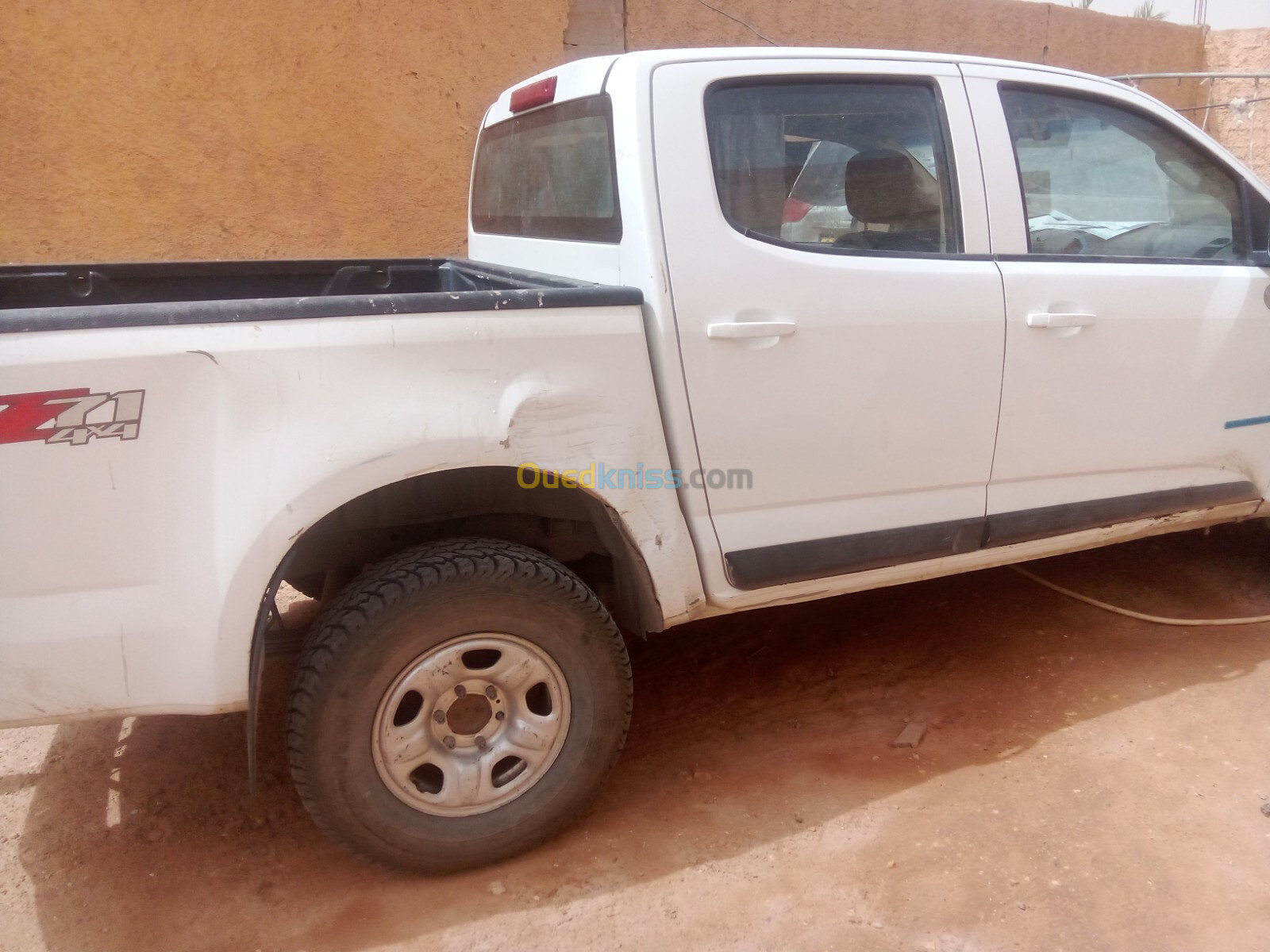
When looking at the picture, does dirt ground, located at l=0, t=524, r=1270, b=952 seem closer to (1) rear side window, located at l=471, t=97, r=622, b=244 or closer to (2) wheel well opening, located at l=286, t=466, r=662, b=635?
(2) wheel well opening, located at l=286, t=466, r=662, b=635

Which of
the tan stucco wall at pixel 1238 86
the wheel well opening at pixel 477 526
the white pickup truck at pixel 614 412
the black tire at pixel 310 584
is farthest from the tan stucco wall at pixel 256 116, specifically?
the tan stucco wall at pixel 1238 86

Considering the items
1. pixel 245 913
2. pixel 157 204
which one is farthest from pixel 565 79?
pixel 157 204

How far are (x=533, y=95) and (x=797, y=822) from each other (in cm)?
221

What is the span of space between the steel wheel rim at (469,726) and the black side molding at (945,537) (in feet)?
1.97

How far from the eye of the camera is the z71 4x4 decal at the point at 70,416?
1.76 meters

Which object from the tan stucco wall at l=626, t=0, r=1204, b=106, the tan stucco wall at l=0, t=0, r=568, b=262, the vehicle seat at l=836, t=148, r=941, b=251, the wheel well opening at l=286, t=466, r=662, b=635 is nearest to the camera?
the wheel well opening at l=286, t=466, r=662, b=635

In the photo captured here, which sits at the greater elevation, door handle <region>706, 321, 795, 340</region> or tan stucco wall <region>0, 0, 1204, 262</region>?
tan stucco wall <region>0, 0, 1204, 262</region>

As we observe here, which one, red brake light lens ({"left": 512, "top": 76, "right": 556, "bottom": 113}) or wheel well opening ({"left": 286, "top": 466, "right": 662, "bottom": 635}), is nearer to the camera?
wheel well opening ({"left": 286, "top": 466, "right": 662, "bottom": 635})

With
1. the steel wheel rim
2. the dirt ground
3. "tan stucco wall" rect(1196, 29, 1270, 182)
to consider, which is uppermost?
"tan stucco wall" rect(1196, 29, 1270, 182)

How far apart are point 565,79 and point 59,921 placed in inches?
98.2

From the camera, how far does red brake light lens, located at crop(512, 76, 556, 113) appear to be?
2740mm

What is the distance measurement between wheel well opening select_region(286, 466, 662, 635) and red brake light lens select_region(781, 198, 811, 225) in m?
0.90

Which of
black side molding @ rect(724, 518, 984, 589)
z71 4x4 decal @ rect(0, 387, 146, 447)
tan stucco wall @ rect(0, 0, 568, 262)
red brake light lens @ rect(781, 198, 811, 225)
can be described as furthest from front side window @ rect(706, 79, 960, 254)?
tan stucco wall @ rect(0, 0, 568, 262)

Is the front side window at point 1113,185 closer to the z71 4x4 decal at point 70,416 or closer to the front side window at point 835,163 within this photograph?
the front side window at point 835,163
